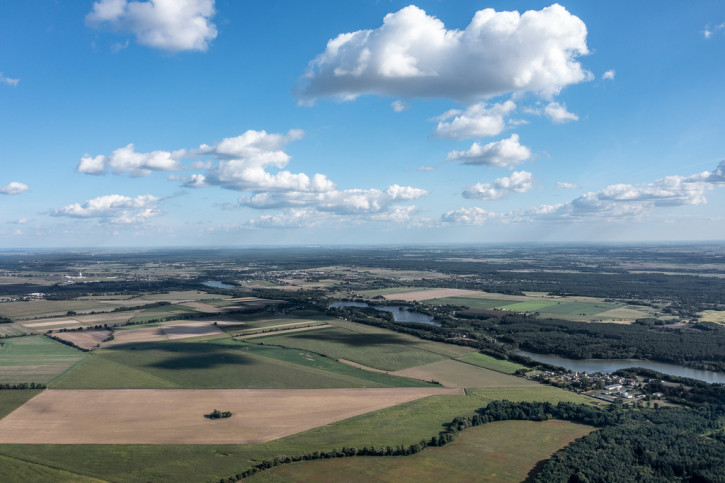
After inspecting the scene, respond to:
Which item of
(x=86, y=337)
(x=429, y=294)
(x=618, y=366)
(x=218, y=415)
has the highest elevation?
(x=429, y=294)

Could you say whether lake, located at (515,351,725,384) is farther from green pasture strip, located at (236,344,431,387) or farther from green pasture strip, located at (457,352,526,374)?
green pasture strip, located at (236,344,431,387)

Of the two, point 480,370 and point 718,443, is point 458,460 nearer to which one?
point 718,443

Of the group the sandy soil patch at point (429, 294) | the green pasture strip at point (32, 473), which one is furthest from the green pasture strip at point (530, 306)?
the green pasture strip at point (32, 473)

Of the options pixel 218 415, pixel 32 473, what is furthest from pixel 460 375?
pixel 32 473

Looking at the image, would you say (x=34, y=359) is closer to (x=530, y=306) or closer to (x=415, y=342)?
(x=415, y=342)

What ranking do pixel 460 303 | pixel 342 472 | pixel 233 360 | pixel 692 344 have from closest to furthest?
pixel 342 472
pixel 233 360
pixel 692 344
pixel 460 303

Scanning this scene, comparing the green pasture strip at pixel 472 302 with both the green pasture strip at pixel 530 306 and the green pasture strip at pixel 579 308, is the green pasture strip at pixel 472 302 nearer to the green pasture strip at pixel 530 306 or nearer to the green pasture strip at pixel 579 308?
the green pasture strip at pixel 530 306

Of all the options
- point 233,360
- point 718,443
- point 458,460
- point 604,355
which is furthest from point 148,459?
point 604,355
